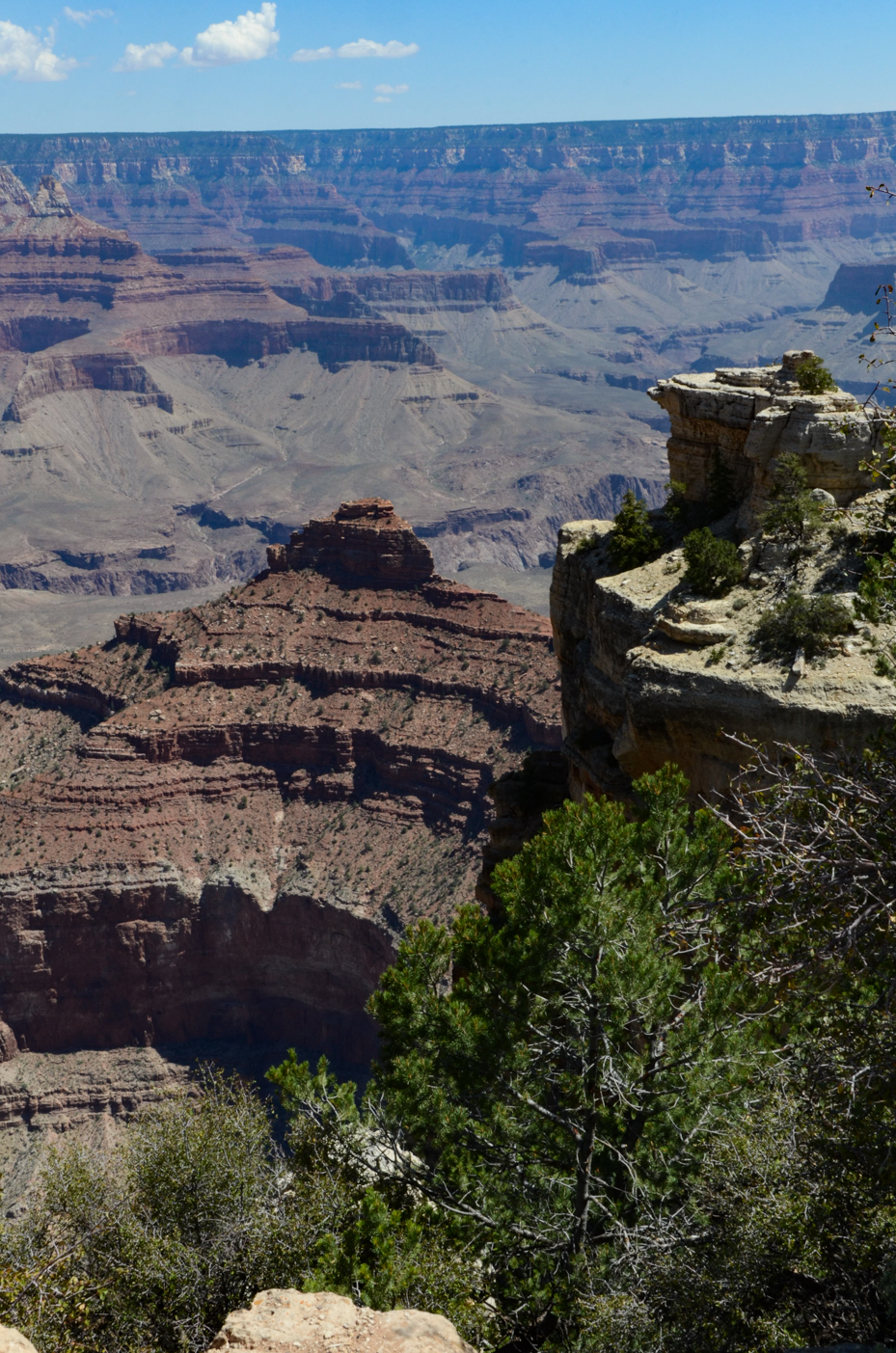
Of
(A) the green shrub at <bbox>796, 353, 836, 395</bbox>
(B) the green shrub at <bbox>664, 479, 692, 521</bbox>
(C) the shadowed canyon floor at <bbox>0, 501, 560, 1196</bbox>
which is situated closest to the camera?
(A) the green shrub at <bbox>796, 353, 836, 395</bbox>

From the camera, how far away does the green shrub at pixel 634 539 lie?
118 ft

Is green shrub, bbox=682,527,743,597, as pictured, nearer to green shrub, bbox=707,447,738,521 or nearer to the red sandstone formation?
green shrub, bbox=707,447,738,521

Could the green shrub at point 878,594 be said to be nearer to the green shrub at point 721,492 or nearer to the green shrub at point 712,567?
the green shrub at point 712,567

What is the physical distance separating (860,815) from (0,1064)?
67.0m

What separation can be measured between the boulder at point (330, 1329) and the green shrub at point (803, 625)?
53.3 feet

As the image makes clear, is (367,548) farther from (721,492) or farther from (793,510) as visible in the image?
(793,510)

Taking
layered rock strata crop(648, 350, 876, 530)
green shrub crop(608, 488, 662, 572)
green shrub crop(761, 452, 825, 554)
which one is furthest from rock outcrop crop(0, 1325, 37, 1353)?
green shrub crop(608, 488, 662, 572)

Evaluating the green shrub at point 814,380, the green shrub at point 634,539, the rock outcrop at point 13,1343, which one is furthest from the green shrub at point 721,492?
the rock outcrop at point 13,1343

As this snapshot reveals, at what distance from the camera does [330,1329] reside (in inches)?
622

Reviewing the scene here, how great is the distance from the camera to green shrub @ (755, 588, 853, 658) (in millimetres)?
26828

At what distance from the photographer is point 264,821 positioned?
80.5 m

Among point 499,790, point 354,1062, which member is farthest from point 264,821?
point 499,790

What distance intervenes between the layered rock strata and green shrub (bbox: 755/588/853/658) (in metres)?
3.75

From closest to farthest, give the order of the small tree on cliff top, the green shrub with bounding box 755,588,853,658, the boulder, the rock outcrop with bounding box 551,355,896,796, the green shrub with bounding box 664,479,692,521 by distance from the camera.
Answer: the boulder, the small tree on cliff top, the rock outcrop with bounding box 551,355,896,796, the green shrub with bounding box 755,588,853,658, the green shrub with bounding box 664,479,692,521
